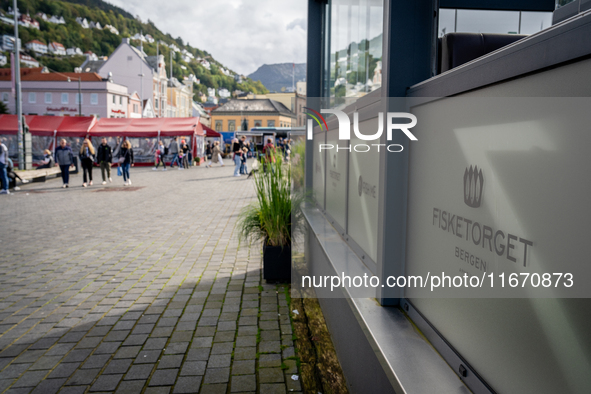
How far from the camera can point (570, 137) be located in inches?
45.9

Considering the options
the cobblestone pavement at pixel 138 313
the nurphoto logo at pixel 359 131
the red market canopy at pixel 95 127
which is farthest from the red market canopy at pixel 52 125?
Answer: the nurphoto logo at pixel 359 131

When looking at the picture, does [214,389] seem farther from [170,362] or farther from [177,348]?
[177,348]

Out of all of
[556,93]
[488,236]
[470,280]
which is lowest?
[470,280]

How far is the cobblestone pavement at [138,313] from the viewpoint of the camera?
10.5 ft

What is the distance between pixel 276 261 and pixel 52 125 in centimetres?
3178

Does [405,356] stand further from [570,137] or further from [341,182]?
[341,182]

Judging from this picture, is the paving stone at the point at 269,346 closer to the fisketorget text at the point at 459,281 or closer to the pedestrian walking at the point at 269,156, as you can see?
the fisketorget text at the point at 459,281

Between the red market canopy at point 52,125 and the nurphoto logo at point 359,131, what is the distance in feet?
96.3

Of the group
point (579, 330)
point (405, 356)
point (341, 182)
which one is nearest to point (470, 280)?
point (405, 356)

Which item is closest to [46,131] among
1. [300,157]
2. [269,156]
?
[300,157]

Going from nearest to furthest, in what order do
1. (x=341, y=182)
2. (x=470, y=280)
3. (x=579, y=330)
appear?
(x=579, y=330) → (x=470, y=280) → (x=341, y=182)

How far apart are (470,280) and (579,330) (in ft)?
1.90

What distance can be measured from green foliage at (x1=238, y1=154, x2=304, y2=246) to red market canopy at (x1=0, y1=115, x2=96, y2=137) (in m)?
29.7

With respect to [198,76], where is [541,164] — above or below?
below
